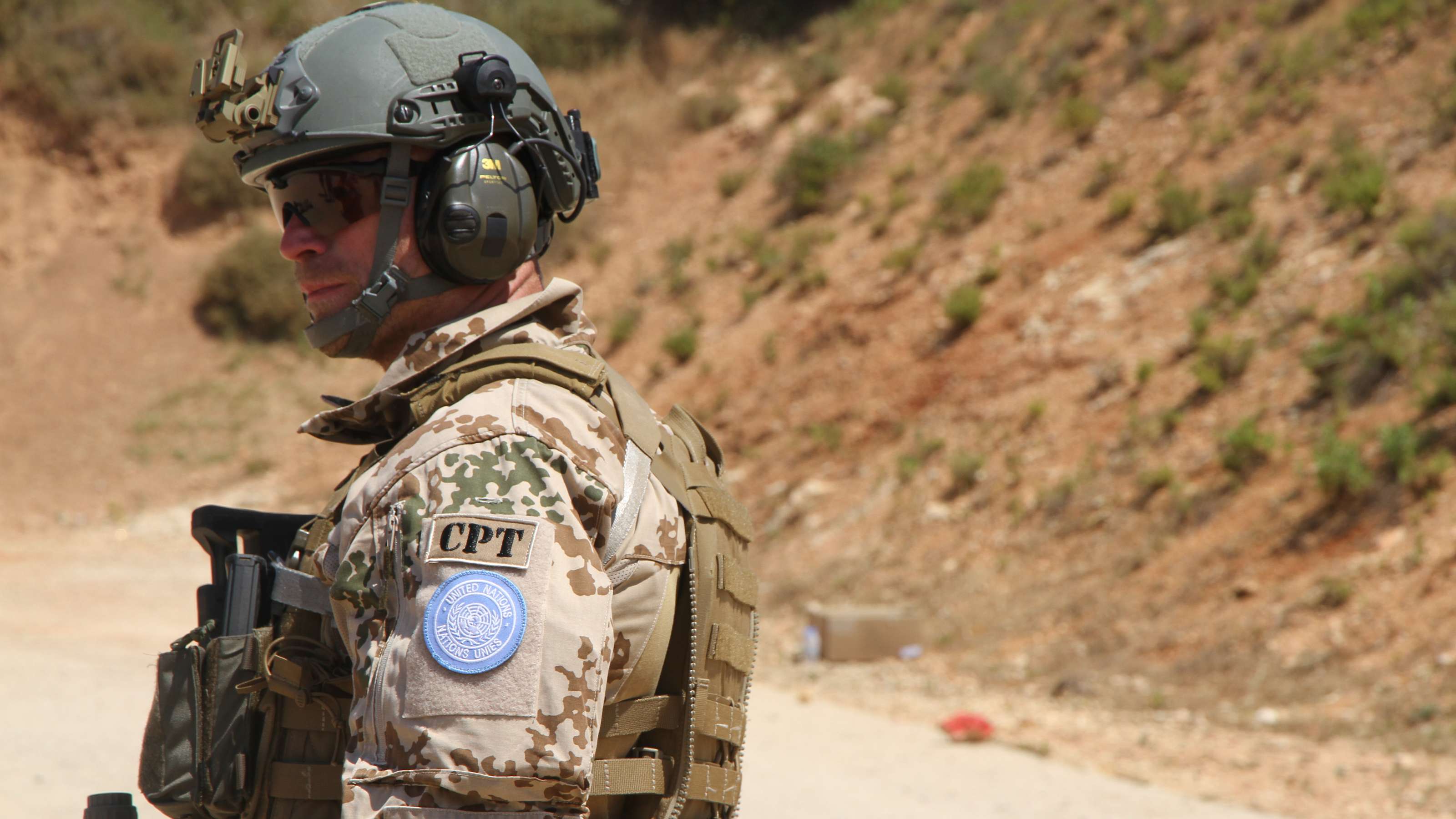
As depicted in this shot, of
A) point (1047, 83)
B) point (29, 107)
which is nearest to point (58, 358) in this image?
point (29, 107)

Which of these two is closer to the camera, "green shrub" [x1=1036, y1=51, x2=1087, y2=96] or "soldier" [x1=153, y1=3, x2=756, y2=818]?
"soldier" [x1=153, y1=3, x2=756, y2=818]

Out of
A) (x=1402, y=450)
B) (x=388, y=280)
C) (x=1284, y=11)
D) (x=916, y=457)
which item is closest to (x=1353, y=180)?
(x=1402, y=450)

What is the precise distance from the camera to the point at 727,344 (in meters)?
17.4

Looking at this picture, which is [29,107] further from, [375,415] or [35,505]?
[375,415]

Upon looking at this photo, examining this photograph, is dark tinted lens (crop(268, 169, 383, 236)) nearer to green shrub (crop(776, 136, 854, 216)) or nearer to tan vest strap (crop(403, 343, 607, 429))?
tan vest strap (crop(403, 343, 607, 429))

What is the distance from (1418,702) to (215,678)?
23.3 feet

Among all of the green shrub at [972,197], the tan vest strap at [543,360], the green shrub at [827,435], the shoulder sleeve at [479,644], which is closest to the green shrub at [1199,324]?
the green shrub at [827,435]

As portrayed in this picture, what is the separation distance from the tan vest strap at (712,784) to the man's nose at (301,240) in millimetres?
1018

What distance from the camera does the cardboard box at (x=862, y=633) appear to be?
9.66 meters

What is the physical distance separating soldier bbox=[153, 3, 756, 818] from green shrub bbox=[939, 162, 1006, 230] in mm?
14124

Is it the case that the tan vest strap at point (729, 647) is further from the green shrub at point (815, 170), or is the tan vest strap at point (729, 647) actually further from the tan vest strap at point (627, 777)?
the green shrub at point (815, 170)

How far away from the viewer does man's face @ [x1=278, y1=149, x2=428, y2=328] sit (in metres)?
2.08

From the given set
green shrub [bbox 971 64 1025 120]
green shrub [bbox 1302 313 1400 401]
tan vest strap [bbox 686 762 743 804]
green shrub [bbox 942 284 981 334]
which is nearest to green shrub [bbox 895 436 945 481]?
green shrub [bbox 942 284 981 334]

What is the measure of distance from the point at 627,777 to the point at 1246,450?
30.3 ft
